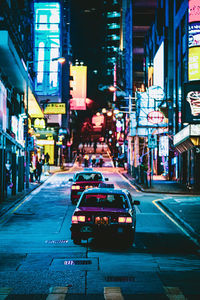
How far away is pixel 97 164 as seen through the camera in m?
63.6

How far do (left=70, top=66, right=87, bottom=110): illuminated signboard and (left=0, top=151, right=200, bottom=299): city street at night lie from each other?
224 feet

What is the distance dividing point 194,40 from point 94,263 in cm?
2570

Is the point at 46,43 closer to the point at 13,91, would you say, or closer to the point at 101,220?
the point at 13,91

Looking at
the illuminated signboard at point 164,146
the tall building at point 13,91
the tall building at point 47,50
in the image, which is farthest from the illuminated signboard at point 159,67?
the tall building at point 47,50

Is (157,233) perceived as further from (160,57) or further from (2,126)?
(160,57)

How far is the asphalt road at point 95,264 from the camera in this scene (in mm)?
7262

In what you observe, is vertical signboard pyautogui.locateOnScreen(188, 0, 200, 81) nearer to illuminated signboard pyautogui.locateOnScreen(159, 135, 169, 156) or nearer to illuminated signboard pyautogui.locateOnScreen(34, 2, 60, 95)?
illuminated signboard pyautogui.locateOnScreen(159, 135, 169, 156)

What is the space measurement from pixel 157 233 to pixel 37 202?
10.9 metres

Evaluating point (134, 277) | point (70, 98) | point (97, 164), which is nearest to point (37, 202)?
point (134, 277)

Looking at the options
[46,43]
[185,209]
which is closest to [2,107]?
[185,209]

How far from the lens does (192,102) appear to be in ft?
99.1

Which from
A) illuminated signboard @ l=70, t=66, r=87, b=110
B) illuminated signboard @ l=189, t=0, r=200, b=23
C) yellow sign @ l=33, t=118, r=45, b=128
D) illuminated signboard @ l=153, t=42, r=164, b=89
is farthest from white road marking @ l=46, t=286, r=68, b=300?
illuminated signboard @ l=70, t=66, r=87, b=110

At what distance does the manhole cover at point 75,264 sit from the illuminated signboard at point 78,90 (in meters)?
74.7

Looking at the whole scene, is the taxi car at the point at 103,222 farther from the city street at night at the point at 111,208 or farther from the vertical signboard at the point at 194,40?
the vertical signboard at the point at 194,40
